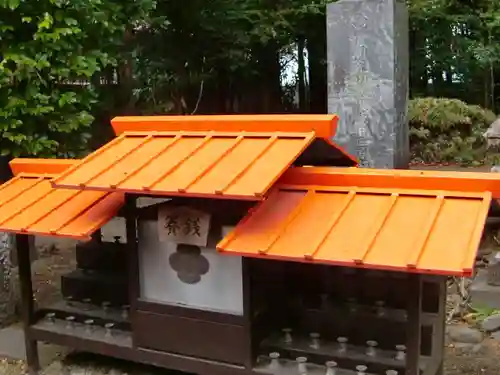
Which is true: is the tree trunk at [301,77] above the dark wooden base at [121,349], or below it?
above

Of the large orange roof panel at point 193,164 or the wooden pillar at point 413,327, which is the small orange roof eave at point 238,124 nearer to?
the large orange roof panel at point 193,164

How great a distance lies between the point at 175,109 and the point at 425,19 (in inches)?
320

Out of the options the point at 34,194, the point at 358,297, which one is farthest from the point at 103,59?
the point at 358,297

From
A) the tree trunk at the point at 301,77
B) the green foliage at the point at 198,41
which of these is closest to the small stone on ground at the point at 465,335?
the green foliage at the point at 198,41

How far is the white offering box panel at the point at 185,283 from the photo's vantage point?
4457 mm

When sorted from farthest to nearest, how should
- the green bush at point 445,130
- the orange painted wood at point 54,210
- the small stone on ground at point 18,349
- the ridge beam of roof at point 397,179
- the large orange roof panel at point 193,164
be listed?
the green bush at point 445,130
the small stone on ground at point 18,349
the orange painted wood at point 54,210
the large orange roof panel at point 193,164
the ridge beam of roof at point 397,179

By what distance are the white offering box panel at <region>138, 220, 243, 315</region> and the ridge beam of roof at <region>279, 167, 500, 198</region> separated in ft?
2.47

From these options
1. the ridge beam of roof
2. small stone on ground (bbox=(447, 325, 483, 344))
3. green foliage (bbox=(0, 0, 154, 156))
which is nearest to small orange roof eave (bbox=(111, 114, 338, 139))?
the ridge beam of roof

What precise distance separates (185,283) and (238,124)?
4.30ft

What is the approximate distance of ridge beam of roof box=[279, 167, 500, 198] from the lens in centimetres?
372

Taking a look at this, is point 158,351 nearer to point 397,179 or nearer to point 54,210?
point 54,210

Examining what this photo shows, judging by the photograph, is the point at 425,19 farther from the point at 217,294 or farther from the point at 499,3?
the point at 217,294

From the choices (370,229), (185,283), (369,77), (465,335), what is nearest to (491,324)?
(465,335)

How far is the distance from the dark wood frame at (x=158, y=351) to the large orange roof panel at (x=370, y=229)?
439mm
